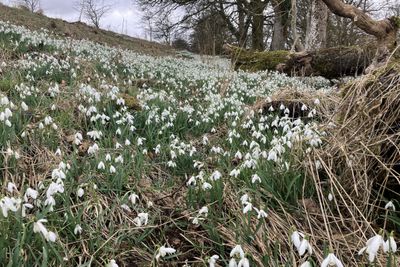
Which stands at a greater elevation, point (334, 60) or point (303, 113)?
point (334, 60)

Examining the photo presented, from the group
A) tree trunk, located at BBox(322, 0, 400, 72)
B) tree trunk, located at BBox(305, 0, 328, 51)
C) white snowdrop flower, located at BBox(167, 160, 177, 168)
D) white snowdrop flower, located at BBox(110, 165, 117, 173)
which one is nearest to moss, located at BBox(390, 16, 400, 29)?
tree trunk, located at BBox(322, 0, 400, 72)

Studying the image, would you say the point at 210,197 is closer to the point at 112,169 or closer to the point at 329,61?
the point at 112,169

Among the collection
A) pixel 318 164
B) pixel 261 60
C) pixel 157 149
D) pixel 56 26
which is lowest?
pixel 157 149

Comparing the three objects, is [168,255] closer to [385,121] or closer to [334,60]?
[385,121]

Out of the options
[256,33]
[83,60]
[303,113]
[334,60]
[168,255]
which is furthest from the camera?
[256,33]

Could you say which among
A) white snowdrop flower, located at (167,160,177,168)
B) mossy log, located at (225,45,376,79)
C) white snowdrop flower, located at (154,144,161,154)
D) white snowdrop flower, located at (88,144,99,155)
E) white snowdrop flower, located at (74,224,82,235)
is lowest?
white snowdrop flower, located at (74,224,82,235)

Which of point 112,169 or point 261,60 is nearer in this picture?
point 112,169

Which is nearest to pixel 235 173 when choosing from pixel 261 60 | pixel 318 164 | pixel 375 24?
pixel 318 164

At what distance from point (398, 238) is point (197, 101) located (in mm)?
4589

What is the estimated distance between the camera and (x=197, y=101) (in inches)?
267

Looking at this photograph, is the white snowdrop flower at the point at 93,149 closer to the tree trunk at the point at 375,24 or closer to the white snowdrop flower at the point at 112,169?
the white snowdrop flower at the point at 112,169

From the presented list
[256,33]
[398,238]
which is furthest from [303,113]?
[256,33]

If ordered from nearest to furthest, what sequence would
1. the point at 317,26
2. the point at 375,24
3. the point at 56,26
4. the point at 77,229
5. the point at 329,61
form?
the point at 77,229 < the point at 375,24 < the point at 329,61 < the point at 317,26 < the point at 56,26

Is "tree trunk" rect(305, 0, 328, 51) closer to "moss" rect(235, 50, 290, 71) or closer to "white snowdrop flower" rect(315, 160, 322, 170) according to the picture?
"moss" rect(235, 50, 290, 71)
